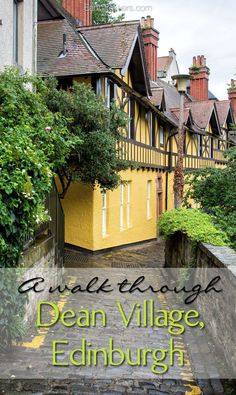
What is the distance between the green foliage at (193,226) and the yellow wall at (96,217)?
4639 mm

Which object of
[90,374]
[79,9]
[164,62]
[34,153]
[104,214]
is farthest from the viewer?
[164,62]

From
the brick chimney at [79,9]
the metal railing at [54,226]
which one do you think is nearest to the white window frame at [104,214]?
the metal railing at [54,226]

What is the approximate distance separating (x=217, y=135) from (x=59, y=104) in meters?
21.4

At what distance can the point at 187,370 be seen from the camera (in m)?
5.50

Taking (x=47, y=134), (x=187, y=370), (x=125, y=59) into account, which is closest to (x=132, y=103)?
(x=125, y=59)

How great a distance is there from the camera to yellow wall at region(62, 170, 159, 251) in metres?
14.8

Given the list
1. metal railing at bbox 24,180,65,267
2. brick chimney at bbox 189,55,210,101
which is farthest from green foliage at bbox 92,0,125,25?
metal railing at bbox 24,180,65,267

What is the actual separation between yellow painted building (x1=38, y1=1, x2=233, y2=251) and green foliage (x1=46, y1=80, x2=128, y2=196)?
1.45m

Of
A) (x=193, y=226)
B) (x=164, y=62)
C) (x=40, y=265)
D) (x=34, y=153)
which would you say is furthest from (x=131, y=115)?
(x=164, y=62)

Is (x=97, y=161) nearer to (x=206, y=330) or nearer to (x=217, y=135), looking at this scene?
(x=206, y=330)

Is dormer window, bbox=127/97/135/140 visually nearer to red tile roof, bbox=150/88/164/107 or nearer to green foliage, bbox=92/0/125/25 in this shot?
red tile roof, bbox=150/88/164/107

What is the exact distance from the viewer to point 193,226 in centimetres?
829

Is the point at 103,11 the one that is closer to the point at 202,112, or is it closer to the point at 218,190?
the point at 202,112

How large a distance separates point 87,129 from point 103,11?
22.5 metres
